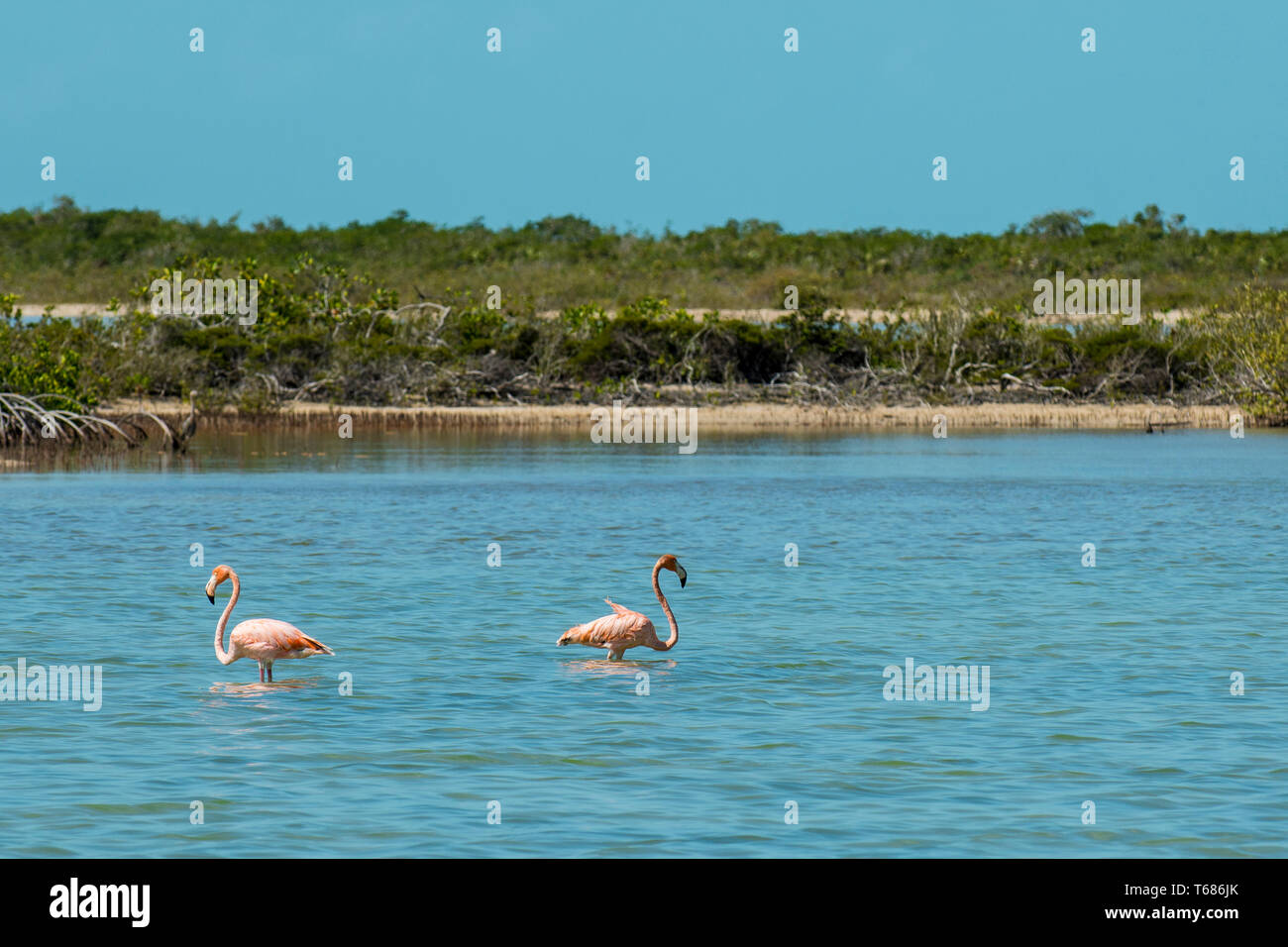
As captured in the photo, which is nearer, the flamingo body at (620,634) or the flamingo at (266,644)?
the flamingo at (266,644)

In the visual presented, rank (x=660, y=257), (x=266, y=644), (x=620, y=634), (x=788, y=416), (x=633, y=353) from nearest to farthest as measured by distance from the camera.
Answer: (x=266, y=644)
(x=620, y=634)
(x=788, y=416)
(x=633, y=353)
(x=660, y=257)

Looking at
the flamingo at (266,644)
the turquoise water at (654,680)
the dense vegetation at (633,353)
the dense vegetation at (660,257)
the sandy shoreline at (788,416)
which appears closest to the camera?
Answer: the turquoise water at (654,680)

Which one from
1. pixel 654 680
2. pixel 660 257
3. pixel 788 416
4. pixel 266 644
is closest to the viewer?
pixel 266 644

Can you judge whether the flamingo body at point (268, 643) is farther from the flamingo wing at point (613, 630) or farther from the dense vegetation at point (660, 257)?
the dense vegetation at point (660, 257)

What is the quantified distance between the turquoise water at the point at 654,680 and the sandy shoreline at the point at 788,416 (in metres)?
18.6

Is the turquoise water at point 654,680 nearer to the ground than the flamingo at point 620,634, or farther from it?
nearer to the ground

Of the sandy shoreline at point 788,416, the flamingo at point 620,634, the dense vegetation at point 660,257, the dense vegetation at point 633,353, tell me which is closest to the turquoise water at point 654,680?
the flamingo at point 620,634

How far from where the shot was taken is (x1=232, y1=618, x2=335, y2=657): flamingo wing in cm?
1359

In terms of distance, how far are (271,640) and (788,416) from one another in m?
38.1

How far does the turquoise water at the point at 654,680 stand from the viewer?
9773 mm

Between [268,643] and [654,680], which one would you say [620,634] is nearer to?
[654,680]

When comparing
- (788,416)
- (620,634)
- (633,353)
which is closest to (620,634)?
(620,634)

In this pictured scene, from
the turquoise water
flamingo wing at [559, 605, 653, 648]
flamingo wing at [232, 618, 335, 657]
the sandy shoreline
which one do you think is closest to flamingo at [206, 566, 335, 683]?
flamingo wing at [232, 618, 335, 657]

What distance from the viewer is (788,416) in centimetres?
5103
